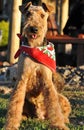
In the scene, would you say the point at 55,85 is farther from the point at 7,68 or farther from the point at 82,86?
the point at 7,68

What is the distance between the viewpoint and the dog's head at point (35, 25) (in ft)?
19.0

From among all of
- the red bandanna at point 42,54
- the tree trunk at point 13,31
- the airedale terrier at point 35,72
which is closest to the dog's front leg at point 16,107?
the airedale terrier at point 35,72

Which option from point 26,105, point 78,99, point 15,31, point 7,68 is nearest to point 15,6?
point 15,31

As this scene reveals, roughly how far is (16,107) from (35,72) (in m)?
0.50

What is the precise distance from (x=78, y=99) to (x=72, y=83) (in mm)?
2297

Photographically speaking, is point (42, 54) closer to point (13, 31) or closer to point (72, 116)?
point (72, 116)

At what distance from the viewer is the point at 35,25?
577 cm

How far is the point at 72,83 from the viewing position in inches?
425

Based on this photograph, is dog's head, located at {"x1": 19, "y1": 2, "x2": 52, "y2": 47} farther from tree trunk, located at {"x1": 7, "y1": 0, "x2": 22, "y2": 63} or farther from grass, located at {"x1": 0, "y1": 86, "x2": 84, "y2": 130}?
tree trunk, located at {"x1": 7, "y1": 0, "x2": 22, "y2": 63}

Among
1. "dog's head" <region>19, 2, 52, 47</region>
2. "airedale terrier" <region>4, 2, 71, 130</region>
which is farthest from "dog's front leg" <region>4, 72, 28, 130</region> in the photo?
"dog's head" <region>19, 2, 52, 47</region>

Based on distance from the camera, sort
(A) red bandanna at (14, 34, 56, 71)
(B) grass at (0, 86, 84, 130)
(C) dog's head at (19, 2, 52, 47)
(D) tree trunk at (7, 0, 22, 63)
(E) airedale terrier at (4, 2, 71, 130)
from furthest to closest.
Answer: (D) tree trunk at (7, 0, 22, 63), (B) grass at (0, 86, 84, 130), (A) red bandanna at (14, 34, 56, 71), (E) airedale terrier at (4, 2, 71, 130), (C) dog's head at (19, 2, 52, 47)

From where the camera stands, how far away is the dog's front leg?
19.3ft

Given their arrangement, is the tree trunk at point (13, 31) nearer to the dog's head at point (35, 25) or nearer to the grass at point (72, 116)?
the grass at point (72, 116)

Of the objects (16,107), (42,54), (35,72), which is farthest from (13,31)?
(16,107)
